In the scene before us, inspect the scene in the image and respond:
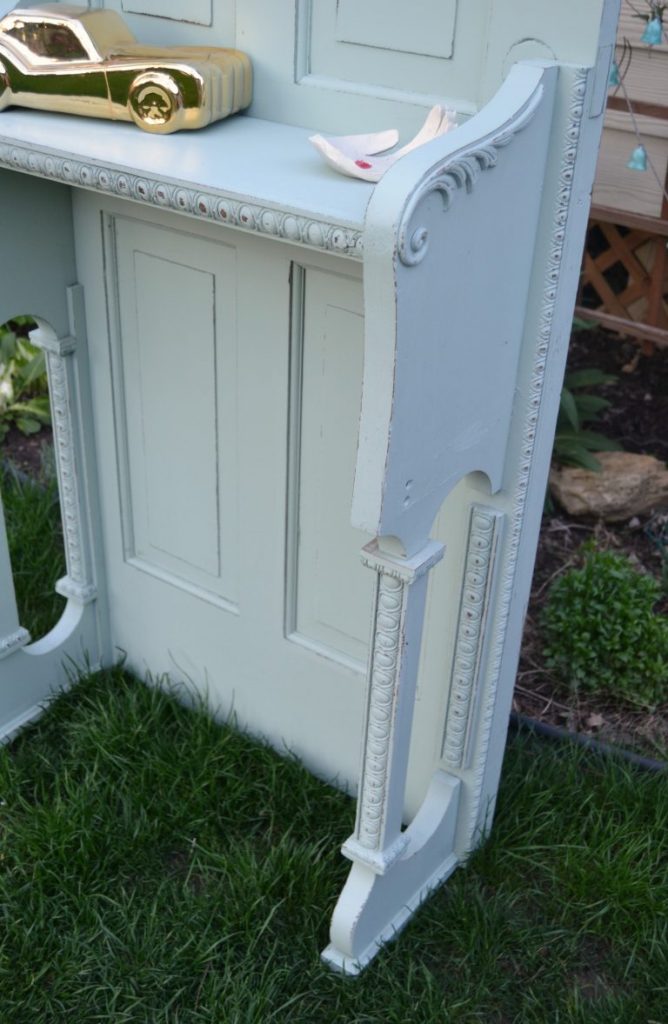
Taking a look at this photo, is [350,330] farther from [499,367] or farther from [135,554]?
[135,554]

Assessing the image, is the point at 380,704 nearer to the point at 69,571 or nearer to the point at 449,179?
the point at 449,179

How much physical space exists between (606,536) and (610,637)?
2.02 feet

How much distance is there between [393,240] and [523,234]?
1.15 ft

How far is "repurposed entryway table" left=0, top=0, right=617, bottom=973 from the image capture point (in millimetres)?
1410

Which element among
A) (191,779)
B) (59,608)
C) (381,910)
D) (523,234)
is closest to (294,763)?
(191,779)

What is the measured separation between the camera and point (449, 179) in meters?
1.27

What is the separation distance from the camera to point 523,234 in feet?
4.99

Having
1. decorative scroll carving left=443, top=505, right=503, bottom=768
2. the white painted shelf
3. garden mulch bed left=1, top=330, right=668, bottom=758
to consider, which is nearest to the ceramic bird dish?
the white painted shelf

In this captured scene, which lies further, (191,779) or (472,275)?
(191,779)

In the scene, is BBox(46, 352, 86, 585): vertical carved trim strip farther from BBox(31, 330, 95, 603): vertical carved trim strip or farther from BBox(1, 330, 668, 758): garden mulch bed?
BBox(1, 330, 668, 758): garden mulch bed

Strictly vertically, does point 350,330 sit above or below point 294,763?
above

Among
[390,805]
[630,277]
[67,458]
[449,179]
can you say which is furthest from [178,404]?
[630,277]

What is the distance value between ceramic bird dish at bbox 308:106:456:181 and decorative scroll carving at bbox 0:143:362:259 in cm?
13

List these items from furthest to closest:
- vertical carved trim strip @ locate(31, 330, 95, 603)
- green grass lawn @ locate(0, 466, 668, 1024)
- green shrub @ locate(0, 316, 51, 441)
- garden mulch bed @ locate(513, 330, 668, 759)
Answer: green shrub @ locate(0, 316, 51, 441), garden mulch bed @ locate(513, 330, 668, 759), vertical carved trim strip @ locate(31, 330, 95, 603), green grass lawn @ locate(0, 466, 668, 1024)
